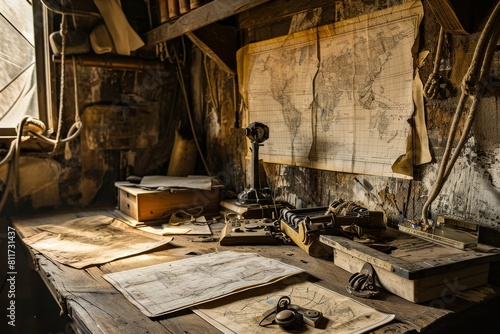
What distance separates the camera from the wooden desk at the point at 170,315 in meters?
1.12

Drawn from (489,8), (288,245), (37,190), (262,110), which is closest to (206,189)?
(262,110)

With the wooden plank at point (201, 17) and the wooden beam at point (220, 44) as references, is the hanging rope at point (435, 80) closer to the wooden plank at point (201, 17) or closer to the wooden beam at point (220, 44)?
the wooden plank at point (201, 17)

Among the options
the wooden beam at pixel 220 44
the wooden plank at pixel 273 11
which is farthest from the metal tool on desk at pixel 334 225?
the wooden beam at pixel 220 44

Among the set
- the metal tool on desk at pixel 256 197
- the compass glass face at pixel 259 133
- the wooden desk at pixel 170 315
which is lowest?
the wooden desk at pixel 170 315

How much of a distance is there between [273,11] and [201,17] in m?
0.36

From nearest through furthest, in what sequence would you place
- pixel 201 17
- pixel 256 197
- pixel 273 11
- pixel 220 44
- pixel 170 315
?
pixel 170 315, pixel 201 17, pixel 273 11, pixel 256 197, pixel 220 44

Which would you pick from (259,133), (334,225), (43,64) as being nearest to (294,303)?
(334,225)

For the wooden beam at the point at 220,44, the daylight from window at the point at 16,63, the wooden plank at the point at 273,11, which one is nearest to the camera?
the wooden plank at the point at 273,11

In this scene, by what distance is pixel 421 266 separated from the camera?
121 centimetres

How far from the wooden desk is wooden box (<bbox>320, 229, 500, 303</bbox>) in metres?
0.03

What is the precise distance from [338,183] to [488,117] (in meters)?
0.74

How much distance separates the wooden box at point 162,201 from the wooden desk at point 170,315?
46cm

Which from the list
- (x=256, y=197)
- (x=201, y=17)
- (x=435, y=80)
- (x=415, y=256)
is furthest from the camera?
(x=256, y=197)

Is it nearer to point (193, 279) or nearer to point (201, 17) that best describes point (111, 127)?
point (201, 17)
